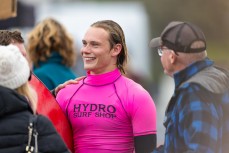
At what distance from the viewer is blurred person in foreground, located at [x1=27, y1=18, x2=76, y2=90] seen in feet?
25.3

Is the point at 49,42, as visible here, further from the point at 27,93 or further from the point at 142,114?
the point at 27,93

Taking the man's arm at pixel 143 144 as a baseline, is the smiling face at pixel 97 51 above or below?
above

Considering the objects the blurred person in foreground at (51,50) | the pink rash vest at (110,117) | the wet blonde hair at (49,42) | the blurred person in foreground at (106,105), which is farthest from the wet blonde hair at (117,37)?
the wet blonde hair at (49,42)

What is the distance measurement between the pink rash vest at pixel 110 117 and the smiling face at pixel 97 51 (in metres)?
0.13

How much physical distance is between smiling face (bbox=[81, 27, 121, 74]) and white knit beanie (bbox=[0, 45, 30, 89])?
0.74 meters

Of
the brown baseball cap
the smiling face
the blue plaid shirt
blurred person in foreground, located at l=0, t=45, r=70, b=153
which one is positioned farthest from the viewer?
the smiling face

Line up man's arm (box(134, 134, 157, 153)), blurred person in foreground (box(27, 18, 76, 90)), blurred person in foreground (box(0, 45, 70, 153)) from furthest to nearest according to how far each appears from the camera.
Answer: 1. blurred person in foreground (box(27, 18, 76, 90))
2. man's arm (box(134, 134, 157, 153))
3. blurred person in foreground (box(0, 45, 70, 153))

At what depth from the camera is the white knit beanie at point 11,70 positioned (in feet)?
16.3

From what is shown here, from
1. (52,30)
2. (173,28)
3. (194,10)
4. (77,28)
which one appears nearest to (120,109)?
(173,28)

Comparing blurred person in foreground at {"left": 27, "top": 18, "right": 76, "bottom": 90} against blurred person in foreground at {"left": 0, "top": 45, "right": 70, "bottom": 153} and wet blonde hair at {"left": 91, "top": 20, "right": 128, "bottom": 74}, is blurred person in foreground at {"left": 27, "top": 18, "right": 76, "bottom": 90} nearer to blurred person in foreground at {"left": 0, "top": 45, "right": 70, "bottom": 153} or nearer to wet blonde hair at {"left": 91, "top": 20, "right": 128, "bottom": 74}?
wet blonde hair at {"left": 91, "top": 20, "right": 128, "bottom": 74}

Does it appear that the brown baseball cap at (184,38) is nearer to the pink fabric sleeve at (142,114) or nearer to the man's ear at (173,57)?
the man's ear at (173,57)

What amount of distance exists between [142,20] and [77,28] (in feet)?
4.83

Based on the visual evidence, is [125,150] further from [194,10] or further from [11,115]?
[194,10]

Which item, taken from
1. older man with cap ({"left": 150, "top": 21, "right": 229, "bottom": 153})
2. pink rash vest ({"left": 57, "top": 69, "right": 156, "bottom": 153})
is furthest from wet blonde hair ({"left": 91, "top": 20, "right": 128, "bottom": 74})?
older man with cap ({"left": 150, "top": 21, "right": 229, "bottom": 153})
